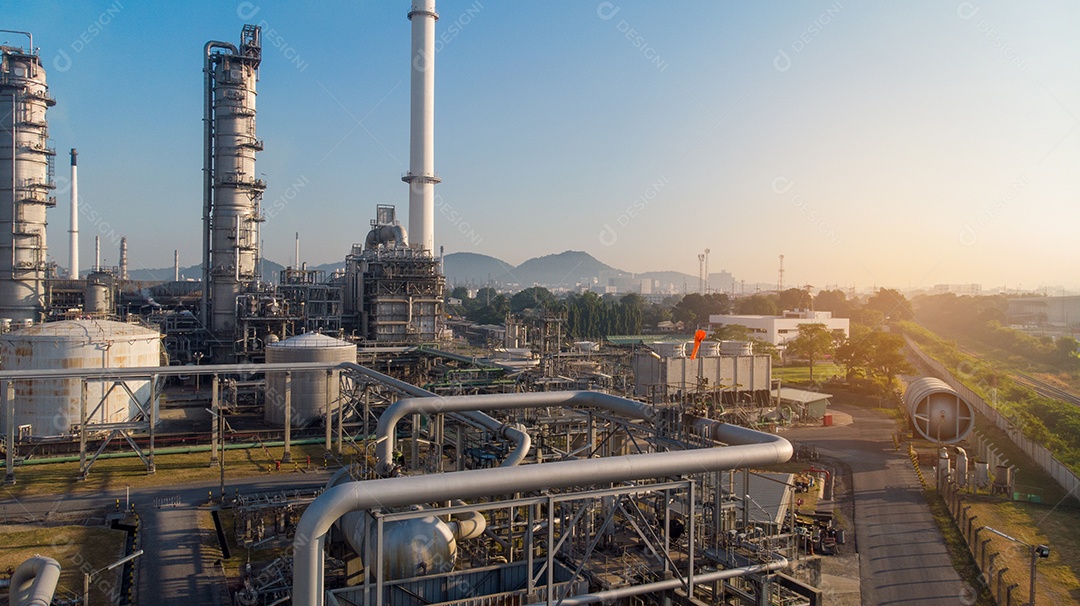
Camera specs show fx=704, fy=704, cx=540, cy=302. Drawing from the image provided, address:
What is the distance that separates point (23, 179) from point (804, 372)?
2687 inches

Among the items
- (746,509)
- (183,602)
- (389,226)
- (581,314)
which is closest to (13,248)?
(389,226)

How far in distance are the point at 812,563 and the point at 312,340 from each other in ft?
99.6

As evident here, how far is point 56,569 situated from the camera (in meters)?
13.1

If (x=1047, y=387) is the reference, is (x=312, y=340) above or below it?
above

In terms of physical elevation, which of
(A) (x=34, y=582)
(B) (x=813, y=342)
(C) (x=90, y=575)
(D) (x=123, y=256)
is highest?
(D) (x=123, y=256)

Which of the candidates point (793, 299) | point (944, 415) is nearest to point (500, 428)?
point (944, 415)

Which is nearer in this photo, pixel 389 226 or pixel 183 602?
pixel 183 602

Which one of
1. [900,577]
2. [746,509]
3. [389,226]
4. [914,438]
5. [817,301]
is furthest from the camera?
[817,301]

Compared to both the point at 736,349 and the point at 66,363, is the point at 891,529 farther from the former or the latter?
the point at 66,363

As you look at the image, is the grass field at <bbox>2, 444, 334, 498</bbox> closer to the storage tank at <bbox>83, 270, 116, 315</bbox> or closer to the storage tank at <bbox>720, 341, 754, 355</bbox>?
the storage tank at <bbox>83, 270, 116, 315</bbox>

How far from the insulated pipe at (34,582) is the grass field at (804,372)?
54.6 meters

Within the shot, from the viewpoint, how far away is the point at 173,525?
2217 cm

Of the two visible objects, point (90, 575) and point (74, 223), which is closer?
point (90, 575)

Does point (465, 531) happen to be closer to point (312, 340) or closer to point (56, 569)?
point (56, 569)
